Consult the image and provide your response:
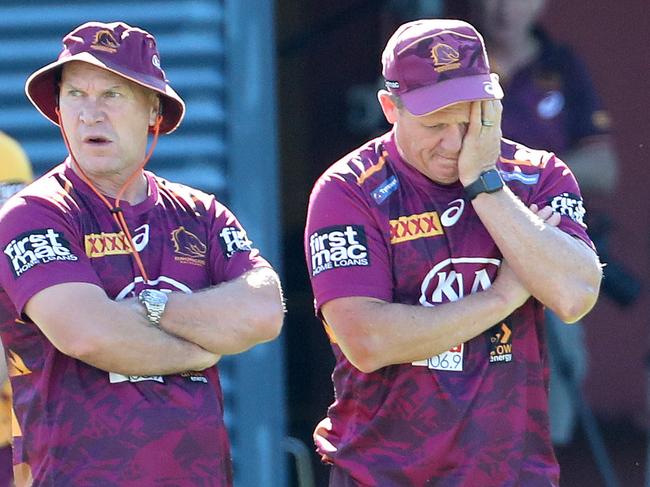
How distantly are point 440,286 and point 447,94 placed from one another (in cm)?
46

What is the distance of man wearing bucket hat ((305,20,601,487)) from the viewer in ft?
12.0

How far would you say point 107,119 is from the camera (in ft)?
12.5

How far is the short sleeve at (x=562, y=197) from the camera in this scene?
385 cm

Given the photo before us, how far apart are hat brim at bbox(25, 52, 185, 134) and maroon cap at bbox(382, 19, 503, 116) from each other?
58 cm

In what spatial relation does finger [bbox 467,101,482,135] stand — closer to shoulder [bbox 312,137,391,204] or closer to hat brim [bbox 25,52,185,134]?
shoulder [bbox 312,137,391,204]

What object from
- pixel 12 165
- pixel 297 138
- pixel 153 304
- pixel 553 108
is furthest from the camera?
pixel 297 138

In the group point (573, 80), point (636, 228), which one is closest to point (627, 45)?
point (636, 228)

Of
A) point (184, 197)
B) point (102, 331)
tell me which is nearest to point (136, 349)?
point (102, 331)

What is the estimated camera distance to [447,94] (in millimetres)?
3711

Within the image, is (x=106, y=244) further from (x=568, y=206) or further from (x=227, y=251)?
(x=568, y=206)

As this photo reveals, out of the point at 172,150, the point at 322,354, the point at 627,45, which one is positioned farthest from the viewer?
the point at 627,45

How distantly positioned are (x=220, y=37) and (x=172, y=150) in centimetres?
44

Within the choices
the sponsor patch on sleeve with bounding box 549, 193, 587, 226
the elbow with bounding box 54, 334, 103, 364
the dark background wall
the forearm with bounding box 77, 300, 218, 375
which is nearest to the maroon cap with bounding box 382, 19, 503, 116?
the sponsor patch on sleeve with bounding box 549, 193, 587, 226

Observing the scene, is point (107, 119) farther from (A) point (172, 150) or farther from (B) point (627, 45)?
(B) point (627, 45)
